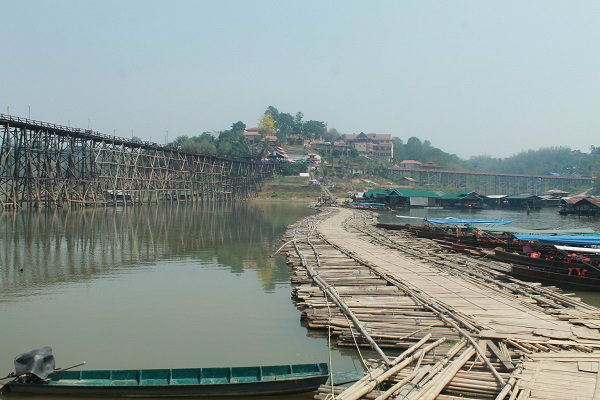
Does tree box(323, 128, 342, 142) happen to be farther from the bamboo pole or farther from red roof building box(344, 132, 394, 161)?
the bamboo pole

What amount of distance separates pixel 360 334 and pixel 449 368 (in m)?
3.22

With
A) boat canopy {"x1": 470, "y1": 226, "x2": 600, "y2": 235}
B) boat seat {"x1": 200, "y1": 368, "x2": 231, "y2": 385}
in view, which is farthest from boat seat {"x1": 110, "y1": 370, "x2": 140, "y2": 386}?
boat canopy {"x1": 470, "y1": 226, "x2": 600, "y2": 235}

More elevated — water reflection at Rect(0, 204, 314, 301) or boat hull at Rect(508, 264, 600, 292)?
boat hull at Rect(508, 264, 600, 292)

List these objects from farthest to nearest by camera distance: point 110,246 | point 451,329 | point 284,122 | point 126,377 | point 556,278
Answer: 1. point 284,122
2. point 110,246
3. point 556,278
4. point 451,329
5. point 126,377

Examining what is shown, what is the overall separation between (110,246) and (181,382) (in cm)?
2401

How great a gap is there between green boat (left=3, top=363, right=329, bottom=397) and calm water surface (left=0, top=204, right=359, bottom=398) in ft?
6.33

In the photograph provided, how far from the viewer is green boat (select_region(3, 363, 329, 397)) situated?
9.98m

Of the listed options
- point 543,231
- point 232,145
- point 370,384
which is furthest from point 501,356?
point 232,145

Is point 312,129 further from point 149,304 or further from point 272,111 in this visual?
point 149,304

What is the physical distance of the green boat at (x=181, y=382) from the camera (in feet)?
32.8

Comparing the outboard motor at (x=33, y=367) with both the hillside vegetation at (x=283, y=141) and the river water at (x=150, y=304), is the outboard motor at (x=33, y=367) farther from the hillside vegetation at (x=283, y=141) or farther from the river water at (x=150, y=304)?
the hillside vegetation at (x=283, y=141)

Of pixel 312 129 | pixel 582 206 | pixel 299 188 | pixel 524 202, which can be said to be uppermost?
pixel 312 129

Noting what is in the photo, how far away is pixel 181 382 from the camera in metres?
10.1

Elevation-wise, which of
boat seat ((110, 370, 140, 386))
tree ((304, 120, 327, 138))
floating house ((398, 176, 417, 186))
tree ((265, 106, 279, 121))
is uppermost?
tree ((265, 106, 279, 121))
